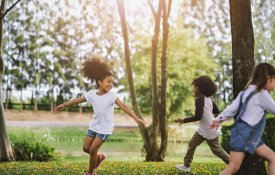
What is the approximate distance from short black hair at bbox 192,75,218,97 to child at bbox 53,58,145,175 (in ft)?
4.27

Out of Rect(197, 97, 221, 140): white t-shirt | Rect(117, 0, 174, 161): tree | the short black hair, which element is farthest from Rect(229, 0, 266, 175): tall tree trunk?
Rect(117, 0, 174, 161): tree

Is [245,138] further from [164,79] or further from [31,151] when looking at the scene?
[31,151]

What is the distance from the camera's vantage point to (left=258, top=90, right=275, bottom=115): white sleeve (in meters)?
5.70

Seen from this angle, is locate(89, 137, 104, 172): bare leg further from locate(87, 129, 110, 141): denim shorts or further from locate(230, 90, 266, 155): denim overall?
Answer: locate(230, 90, 266, 155): denim overall

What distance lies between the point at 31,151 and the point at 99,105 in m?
9.70

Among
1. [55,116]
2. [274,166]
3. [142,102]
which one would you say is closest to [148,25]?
[142,102]

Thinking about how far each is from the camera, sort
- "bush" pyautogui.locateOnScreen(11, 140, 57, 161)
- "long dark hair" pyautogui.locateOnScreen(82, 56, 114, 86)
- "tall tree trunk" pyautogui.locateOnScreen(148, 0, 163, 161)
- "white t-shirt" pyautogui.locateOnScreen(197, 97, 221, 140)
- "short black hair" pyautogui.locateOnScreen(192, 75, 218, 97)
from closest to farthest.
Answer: "long dark hair" pyautogui.locateOnScreen(82, 56, 114, 86), "short black hair" pyautogui.locateOnScreen(192, 75, 218, 97), "white t-shirt" pyautogui.locateOnScreen(197, 97, 221, 140), "tall tree trunk" pyautogui.locateOnScreen(148, 0, 163, 161), "bush" pyautogui.locateOnScreen(11, 140, 57, 161)

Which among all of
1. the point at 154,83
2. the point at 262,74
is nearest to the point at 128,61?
the point at 154,83

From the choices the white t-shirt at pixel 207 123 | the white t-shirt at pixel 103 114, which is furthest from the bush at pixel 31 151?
the white t-shirt at pixel 103 114

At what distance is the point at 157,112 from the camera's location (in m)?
14.5

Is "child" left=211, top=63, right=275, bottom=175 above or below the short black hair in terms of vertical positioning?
below

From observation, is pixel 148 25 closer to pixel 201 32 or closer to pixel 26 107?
pixel 201 32

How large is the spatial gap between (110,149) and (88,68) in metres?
18.4

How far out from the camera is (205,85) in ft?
25.8
